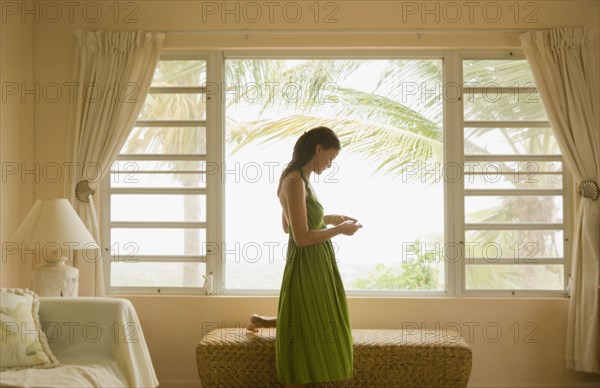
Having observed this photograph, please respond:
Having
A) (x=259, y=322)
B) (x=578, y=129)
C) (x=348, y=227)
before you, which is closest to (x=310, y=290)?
(x=348, y=227)

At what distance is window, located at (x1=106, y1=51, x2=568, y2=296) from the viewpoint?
4.41 metres

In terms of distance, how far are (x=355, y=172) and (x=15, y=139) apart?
222cm

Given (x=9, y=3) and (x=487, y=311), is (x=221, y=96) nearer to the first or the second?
(x=9, y=3)

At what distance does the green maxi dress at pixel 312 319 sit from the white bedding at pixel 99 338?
2.34 feet

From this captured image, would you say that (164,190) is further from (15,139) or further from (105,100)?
(15,139)

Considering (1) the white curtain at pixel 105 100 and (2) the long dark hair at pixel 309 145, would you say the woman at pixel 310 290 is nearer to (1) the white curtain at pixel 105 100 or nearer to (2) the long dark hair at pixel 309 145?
(2) the long dark hair at pixel 309 145

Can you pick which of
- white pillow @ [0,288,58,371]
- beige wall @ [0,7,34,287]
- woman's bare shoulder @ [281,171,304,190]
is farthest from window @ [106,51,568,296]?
white pillow @ [0,288,58,371]

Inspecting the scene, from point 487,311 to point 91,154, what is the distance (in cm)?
277

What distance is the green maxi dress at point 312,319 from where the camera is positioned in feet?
10.8

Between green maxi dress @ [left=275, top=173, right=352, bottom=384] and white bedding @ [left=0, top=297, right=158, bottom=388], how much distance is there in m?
0.71

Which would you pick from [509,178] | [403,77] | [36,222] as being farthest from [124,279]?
[509,178]

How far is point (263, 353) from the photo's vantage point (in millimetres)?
3777

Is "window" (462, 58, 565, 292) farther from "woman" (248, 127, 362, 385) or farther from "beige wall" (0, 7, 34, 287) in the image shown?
"beige wall" (0, 7, 34, 287)

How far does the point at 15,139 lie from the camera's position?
4254 mm
